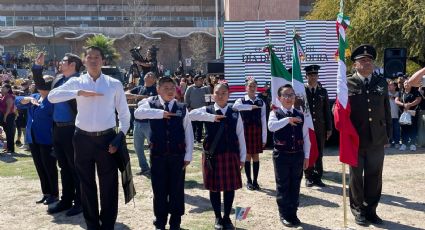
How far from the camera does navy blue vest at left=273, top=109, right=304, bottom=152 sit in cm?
595

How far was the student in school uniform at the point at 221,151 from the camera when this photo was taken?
5723 millimetres

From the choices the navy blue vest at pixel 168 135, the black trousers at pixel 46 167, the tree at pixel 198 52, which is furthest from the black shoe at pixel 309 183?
the tree at pixel 198 52

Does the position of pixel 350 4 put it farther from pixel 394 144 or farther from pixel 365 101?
pixel 365 101

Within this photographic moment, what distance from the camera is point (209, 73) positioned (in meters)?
19.9

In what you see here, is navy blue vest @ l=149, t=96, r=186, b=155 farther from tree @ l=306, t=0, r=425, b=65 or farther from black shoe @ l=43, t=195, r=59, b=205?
tree @ l=306, t=0, r=425, b=65

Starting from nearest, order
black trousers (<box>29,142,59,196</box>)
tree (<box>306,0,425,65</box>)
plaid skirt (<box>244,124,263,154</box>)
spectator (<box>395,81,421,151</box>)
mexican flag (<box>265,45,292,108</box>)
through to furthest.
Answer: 1. black trousers (<box>29,142,59,196</box>)
2. mexican flag (<box>265,45,292,108</box>)
3. plaid skirt (<box>244,124,263,154</box>)
4. spectator (<box>395,81,421,151</box>)
5. tree (<box>306,0,425,65</box>)

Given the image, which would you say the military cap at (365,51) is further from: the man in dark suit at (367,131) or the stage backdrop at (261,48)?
the stage backdrop at (261,48)

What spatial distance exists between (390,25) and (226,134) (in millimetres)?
17873

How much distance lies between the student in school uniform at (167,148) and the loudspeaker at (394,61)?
28.6 ft

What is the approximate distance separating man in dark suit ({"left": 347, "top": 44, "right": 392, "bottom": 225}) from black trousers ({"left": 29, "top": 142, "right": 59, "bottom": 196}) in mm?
4296

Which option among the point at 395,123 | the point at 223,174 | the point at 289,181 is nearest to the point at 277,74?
the point at 289,181

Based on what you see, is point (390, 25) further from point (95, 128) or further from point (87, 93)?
point (87, 93)

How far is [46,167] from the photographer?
6922 millimetres

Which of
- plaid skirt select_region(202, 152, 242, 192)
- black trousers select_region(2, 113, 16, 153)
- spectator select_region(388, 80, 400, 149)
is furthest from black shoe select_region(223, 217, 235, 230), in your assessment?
black trousers select_region(2, 113, 16, 153)
